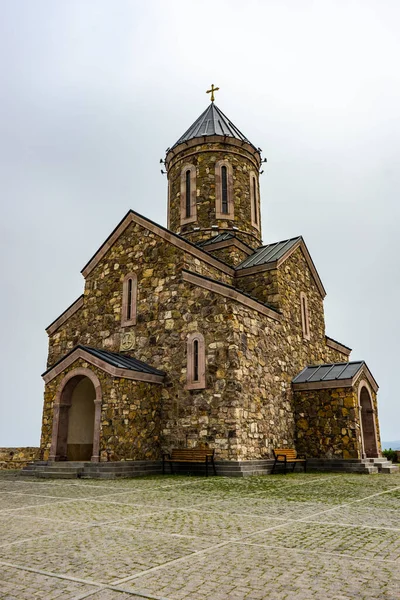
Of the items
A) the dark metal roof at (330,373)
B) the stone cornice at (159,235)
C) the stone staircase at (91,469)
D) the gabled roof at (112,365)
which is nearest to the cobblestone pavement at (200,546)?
the stone staircase at (91,469)

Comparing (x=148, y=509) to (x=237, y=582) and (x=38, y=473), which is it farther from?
(x=38, y=473)

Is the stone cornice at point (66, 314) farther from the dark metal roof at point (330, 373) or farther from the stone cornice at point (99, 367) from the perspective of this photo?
the dark metal roof at point (330, 373)

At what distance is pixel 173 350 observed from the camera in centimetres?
1436

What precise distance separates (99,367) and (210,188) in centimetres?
970

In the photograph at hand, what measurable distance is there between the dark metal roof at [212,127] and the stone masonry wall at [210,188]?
0.59 meters

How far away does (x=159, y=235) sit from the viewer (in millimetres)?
15773

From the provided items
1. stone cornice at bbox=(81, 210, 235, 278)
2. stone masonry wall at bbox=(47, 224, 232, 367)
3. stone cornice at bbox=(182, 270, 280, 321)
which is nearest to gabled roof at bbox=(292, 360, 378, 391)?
stone cornice at bbox=(182, 270, 280, 321)

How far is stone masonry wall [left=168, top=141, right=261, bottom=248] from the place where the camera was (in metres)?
19.6

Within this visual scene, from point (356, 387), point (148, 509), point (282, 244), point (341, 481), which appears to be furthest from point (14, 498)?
point (282, 244)

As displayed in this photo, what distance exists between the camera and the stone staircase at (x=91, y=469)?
11930 millimetres

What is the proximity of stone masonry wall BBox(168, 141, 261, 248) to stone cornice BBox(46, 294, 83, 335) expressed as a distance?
5.08m

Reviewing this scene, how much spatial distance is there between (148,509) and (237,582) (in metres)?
3.55

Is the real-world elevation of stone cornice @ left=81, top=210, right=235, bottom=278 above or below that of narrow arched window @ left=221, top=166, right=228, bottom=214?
below

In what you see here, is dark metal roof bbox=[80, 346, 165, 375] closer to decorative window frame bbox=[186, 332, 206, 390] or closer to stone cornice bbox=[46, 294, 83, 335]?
decorative window frame bbox=[186, 332, 206, 390]
